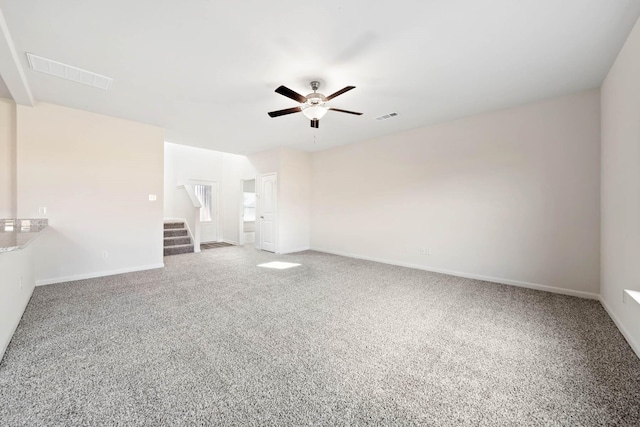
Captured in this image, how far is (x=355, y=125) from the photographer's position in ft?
16.0

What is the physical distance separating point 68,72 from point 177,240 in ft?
14.9

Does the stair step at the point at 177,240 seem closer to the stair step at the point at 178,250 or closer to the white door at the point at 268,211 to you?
the stair step at the point at 178,250

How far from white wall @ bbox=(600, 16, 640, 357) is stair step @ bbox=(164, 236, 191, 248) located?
7.89 meters

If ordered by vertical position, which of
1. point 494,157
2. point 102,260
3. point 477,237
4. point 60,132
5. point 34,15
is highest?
point 34,15

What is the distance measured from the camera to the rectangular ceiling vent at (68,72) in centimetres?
278

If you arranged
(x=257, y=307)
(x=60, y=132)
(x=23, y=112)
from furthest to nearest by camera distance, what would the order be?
1. (x=60, y=132)
2. (x=23, y=112)
3. (x=257, y=307)

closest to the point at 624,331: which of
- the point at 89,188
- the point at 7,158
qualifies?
the point at 89,188

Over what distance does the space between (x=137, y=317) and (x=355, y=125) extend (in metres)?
4.40

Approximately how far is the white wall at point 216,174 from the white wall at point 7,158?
4.13 meters

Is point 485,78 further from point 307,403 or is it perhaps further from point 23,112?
point 23,112

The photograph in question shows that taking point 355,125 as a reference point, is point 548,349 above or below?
below

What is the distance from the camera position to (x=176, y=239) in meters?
6.75

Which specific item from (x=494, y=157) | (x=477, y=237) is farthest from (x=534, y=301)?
(x=494, y=157)

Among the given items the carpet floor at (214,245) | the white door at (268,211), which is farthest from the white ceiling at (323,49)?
the carpet floor at (214,245)
